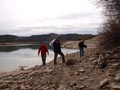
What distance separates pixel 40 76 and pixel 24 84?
3.72 feet

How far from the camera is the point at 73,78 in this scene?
15.1 meters

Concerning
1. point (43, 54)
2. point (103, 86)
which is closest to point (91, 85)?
point (103, 86)

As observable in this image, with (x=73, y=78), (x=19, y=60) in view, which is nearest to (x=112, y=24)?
(x=73, y=78)

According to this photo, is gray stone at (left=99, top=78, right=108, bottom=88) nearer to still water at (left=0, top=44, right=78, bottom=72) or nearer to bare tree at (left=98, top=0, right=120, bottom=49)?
bare tree at (left=98, top=0, right=120, bottom=49)

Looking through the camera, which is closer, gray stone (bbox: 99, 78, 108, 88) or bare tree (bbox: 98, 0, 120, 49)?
gray stone (bbox: 99, 78, 108, 88)

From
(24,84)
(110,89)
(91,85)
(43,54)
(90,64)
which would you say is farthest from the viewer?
(43,54)

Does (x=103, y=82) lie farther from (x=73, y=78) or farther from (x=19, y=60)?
(x=19, y=60)

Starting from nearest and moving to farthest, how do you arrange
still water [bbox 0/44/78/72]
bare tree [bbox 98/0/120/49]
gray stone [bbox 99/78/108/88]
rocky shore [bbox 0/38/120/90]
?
1. gray stone [bbox 99/78/108/88]
2. rocky shore [bbox 0/38/120/90]
3. bare tree [bbox 98/0/120/49]
4. still water [bbox 0/44/78/72]

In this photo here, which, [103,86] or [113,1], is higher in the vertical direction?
[113,1]

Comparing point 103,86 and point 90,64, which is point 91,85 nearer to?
point 103,86

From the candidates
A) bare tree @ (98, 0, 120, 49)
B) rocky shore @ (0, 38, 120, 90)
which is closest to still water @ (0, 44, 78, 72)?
bare tree @ (98, 0, 120, 49)

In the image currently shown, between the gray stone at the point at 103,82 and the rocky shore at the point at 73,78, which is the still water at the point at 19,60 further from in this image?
the gray stone at the point at 103,82

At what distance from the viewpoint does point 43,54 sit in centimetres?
2077

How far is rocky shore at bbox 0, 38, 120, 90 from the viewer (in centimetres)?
1362
